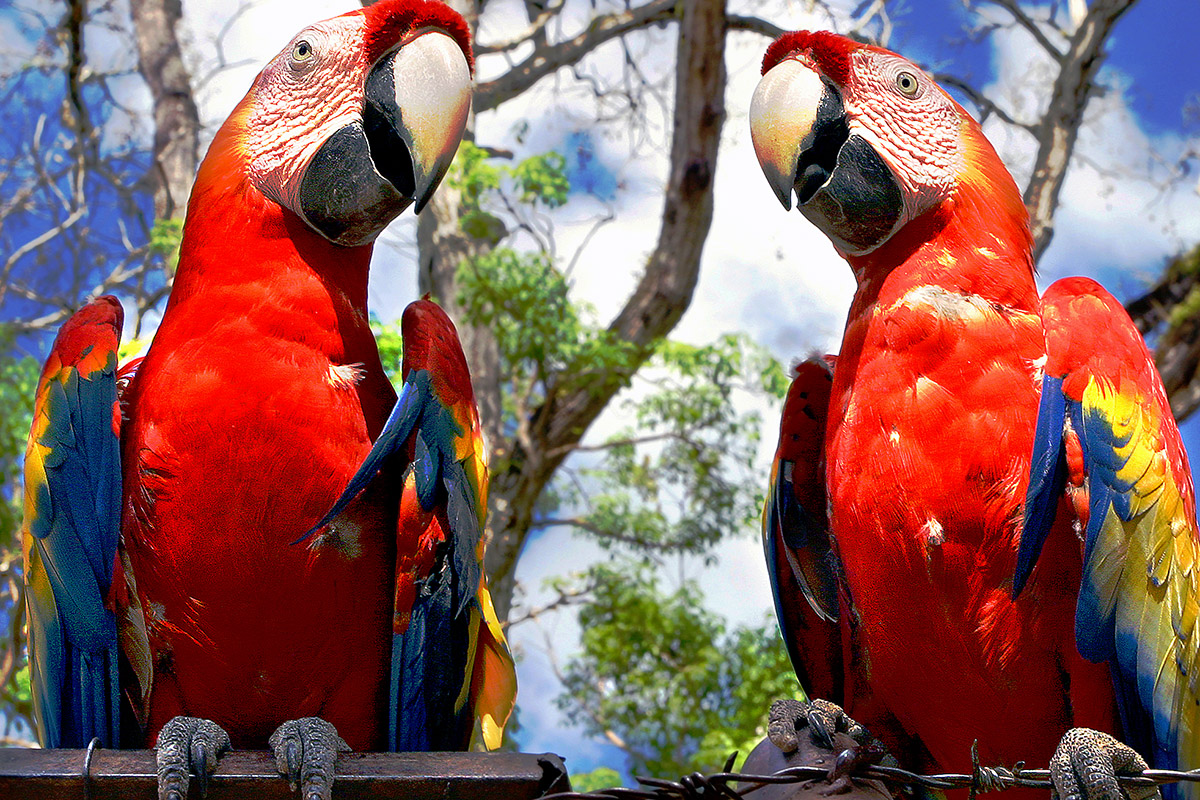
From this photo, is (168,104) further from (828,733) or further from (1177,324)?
(828,733)

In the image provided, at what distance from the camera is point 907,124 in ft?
6.67

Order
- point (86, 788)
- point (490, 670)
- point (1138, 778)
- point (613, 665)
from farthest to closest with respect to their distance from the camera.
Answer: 1. point (613, 665)
2. point (490, 670)
3. point (1138, 778)
4. point (86, 788)

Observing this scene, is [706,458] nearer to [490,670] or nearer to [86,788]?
Result: [490,670]

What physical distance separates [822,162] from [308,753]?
4.60 ft

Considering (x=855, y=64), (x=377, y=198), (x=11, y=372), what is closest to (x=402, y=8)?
(x=377, y=198)

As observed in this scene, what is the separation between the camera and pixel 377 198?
199cm

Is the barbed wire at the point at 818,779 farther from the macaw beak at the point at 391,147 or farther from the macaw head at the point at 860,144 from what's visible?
the macaw beak at the point at 391,147

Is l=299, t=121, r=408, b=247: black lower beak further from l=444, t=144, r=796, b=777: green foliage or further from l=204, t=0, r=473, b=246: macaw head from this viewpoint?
l=444, t=144, r=796, b=777: green foliage

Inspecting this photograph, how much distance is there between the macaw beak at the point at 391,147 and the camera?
1965 millimetres

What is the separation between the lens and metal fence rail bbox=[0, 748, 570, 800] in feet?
4.38

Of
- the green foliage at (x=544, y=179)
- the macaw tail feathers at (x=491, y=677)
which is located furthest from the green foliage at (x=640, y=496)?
the macaw tail feathers at (x=491, y=677)

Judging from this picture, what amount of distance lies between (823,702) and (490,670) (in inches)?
24.2

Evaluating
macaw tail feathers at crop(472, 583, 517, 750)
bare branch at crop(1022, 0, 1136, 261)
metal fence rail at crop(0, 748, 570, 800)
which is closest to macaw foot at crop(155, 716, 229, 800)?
metal fence rail at crop(0, 748, 570, 800)

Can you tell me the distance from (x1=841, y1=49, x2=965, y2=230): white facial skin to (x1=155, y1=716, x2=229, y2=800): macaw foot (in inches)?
58.9
